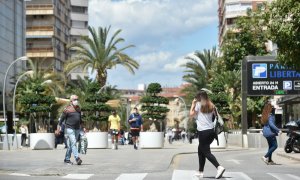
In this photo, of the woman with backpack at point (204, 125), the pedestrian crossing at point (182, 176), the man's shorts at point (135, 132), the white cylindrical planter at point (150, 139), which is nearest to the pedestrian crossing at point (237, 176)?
the pedestrian crossing at point (182, 176)

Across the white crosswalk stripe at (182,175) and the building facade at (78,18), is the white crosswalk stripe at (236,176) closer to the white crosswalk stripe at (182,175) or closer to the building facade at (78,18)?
the white crosswalk stripe at (182,175)

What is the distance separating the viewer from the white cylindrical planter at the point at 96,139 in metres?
27.9

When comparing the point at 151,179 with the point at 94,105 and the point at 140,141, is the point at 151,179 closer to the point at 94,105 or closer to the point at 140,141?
the point at 140,141

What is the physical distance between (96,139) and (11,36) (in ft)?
131

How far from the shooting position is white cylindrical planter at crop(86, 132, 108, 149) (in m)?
27.9

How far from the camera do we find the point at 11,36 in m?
65.9

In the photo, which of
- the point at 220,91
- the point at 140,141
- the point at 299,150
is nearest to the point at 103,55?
the point at 220,91

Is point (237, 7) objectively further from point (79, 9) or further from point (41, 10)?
point (79, 9)

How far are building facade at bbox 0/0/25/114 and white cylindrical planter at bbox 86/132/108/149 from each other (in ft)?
108

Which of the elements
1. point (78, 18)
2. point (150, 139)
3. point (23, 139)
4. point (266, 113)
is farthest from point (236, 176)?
point (78, 18)

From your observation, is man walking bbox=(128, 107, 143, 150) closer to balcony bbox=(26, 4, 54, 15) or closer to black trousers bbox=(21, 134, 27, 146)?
black trousers bbox=(21, 134, 27, 146)

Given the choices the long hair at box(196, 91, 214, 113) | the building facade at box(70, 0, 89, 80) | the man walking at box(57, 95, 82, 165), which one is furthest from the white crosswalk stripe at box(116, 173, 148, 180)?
the building facade at box(70, 0, 89, 80)

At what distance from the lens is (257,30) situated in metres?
56.9

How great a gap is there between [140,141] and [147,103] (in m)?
4.25
